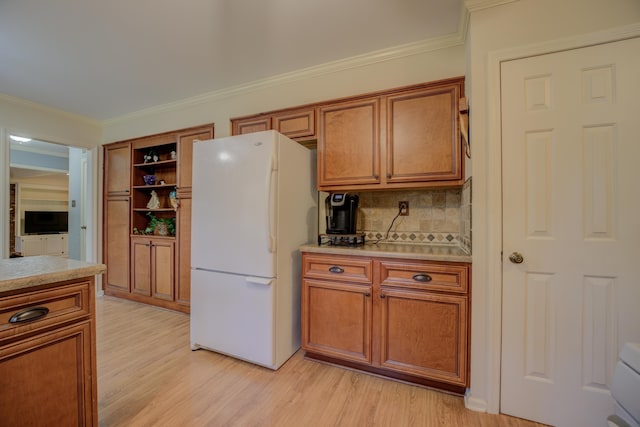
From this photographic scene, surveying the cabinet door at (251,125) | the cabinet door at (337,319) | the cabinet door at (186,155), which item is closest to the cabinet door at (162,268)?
the cabinet door at (186,155)

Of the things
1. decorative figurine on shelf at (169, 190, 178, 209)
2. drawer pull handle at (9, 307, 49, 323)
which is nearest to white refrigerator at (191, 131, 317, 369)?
drawer pull handle at (9, 307, 49, 323)

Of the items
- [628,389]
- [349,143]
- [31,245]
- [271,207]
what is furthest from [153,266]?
[31,245]

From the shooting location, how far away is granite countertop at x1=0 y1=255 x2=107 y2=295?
911 millimetres

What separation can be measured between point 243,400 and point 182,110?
10.1 ft

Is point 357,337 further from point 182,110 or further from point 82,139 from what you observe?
point 82,139

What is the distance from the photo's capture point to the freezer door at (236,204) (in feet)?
6.05

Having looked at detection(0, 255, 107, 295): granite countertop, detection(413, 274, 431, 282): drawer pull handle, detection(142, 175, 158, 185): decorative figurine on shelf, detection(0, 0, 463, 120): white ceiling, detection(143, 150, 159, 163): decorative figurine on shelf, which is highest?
detection(0, 0, 463, 120): white ceiling

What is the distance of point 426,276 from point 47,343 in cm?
187

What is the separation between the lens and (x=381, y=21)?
71.4 inches

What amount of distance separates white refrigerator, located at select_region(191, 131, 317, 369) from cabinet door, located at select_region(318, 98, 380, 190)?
0.72ft

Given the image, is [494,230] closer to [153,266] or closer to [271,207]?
[271,207]

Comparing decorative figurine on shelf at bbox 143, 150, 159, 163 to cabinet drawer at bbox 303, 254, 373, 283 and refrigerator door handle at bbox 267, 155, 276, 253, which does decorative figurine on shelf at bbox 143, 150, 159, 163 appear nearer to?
refrigerator door handle at bbox 267, 155, 276, 253

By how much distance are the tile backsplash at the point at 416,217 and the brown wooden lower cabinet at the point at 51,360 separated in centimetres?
192

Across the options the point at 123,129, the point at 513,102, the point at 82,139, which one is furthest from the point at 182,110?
the point at 513,102
